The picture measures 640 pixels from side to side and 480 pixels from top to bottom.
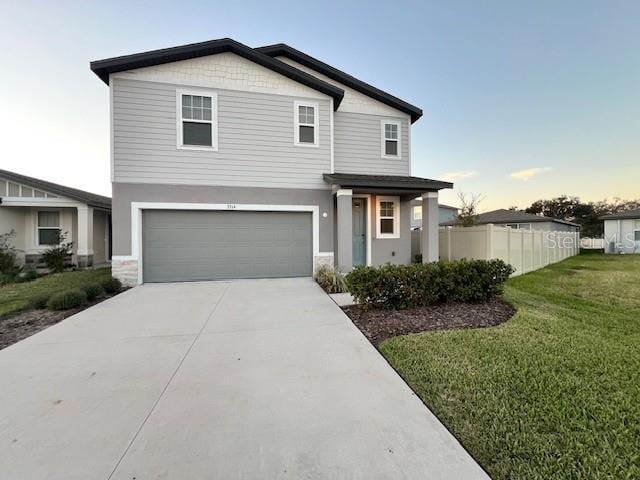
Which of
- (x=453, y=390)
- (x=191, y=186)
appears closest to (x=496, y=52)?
(x=191, y=186)

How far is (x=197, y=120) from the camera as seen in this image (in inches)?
327

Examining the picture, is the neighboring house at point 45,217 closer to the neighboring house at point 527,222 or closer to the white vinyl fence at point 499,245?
the white vinyl fence at point 499,245

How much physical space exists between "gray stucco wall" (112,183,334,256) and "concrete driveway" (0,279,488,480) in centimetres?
407

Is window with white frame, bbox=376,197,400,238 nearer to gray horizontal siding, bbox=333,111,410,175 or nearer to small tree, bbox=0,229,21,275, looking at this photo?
gray horizontal siding, bbox=333,111,410,175

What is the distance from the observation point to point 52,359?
3.53 meters

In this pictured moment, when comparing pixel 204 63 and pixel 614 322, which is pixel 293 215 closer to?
pixel 204 63

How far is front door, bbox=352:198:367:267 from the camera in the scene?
34.1 feet

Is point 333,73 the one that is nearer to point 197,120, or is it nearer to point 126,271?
point 197,120

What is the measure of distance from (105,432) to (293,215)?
740cm

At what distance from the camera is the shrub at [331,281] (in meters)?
7.21

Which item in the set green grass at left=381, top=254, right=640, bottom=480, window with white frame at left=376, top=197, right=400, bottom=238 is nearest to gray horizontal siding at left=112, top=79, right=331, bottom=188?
window with white frame at left=376, top=197, right=400, bottom=238

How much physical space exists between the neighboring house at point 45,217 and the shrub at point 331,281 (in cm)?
1096

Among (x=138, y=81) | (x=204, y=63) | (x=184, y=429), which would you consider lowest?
(x=184, y=429)

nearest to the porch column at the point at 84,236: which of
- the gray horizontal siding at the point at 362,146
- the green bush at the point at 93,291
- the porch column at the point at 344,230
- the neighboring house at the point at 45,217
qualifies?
the neighboring house at the point at 45,217
